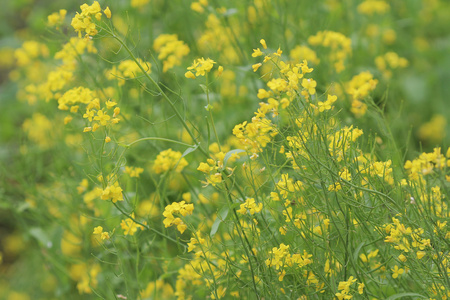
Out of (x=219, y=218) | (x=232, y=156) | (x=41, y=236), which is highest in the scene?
(x=232, y=156)

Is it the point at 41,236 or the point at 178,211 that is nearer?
the point at 178,211

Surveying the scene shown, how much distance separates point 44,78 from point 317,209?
2537mm

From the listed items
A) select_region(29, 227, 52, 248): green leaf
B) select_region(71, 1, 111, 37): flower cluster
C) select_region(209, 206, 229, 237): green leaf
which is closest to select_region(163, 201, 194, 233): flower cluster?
select_region(209, 206, 229, 237): green leaf

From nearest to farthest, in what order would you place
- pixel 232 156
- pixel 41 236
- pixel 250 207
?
1. pixel 250 207
2. pixel 232 156
3. pixel 41 236

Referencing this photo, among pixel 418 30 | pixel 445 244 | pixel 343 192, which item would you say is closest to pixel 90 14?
pixel 343 192

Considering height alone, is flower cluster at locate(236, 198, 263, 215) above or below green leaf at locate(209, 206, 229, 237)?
above

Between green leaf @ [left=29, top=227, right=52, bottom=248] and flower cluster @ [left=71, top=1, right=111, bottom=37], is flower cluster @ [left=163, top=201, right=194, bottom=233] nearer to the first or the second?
flower cluster @ [left=71, top=1, right=111, bottom=37]

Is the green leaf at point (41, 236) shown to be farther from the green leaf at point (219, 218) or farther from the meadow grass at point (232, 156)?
the green leaf at point (219, 218)

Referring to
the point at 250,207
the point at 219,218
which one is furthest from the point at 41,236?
the point at 250,207

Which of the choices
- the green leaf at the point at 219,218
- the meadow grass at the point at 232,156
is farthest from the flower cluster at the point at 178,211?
the green leaf at the point at 219,218

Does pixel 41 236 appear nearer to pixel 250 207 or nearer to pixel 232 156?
pixel 232 156

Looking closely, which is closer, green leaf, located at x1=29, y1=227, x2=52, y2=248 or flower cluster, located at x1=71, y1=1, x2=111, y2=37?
flower cluster, located at x1=71, y1=1, x2=111, y2=37

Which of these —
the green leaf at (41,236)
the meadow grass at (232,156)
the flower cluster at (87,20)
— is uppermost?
the flower cluster at (87,20)

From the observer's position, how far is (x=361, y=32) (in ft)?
9.72
